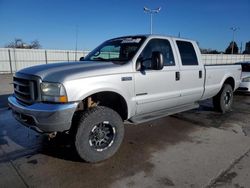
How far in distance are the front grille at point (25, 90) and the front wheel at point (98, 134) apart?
0.75m

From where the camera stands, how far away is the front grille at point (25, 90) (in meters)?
3.08

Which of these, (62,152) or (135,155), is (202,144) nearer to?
(135,155)

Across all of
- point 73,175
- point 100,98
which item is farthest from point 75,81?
point 73,175

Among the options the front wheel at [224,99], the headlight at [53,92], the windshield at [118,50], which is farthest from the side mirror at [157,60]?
the front wheel at [224,99]

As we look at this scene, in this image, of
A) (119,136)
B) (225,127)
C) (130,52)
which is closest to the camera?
(119,136)

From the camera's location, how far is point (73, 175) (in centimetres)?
305

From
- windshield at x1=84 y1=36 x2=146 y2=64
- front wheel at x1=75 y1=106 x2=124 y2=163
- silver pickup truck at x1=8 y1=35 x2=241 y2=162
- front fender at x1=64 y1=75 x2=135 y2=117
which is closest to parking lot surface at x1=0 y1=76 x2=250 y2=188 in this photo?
front wheel at x1=75 y1=106 x2=124 y2=163

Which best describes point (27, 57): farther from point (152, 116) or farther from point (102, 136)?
point (102, 136)

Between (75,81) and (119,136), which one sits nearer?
(75,81)

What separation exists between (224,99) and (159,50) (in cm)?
321

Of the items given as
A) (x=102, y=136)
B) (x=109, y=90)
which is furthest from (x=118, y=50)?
(x=102, y=136)

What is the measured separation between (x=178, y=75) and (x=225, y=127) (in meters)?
1.81

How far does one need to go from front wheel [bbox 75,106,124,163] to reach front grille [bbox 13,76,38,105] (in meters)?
0.75

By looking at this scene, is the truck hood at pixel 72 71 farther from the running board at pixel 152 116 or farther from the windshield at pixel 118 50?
the running board at pixel 152 116
